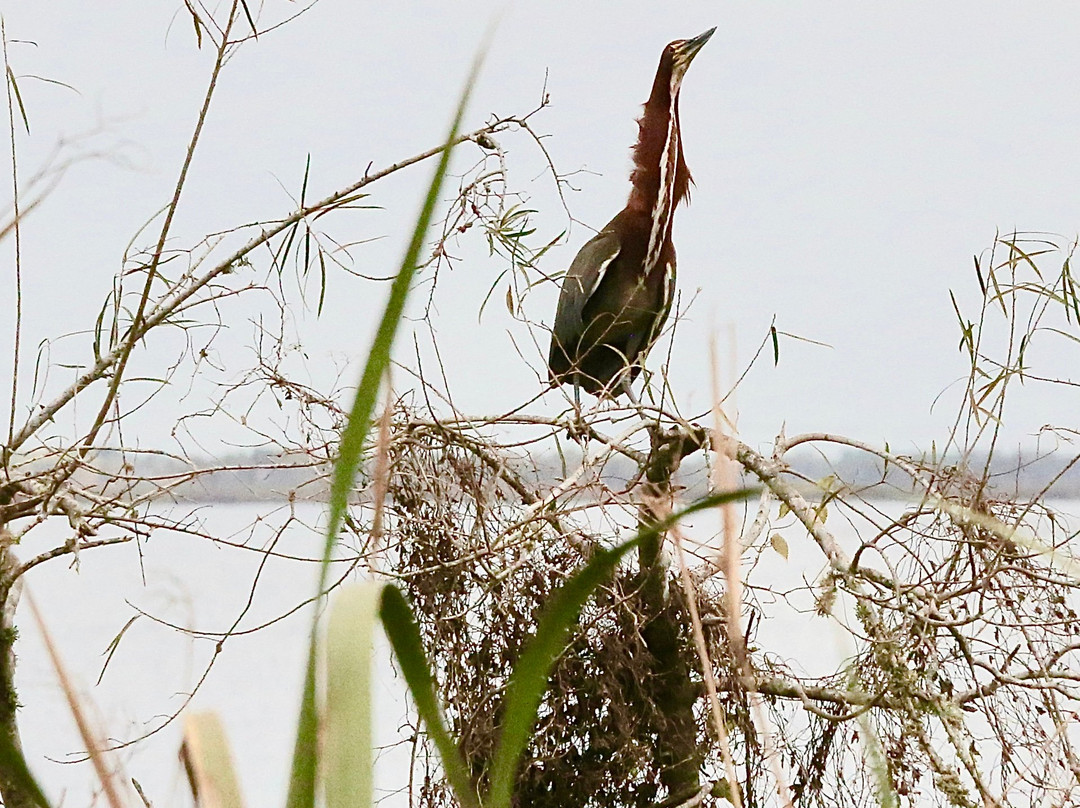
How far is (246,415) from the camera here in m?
0.83

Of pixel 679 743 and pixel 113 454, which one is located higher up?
pixel 113 454

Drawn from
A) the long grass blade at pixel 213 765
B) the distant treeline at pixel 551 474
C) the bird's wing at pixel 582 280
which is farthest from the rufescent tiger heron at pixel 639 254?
the long grass blade at pixel 213 765

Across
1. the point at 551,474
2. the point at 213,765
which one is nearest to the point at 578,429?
the point at 551,474

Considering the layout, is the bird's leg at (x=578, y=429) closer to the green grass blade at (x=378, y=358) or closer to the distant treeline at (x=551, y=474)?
the distant treeline at (x=551, y=474)

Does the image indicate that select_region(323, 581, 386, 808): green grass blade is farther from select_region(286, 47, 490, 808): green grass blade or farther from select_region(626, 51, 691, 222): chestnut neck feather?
select_region(626, 51, 691, 222): chestnut neck feather

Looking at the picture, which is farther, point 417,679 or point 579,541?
point 579,541

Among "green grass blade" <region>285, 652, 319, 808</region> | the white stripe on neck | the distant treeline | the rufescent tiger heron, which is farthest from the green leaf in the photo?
the white stripe on neck

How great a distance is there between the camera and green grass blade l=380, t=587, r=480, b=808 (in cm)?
22

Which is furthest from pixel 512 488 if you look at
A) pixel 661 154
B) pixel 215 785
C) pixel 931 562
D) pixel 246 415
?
pixel 215 785

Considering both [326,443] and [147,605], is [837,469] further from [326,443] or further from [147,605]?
[147,605]

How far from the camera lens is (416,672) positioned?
223 millimetres

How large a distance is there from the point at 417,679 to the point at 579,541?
62cm

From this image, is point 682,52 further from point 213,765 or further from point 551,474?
point 213,765

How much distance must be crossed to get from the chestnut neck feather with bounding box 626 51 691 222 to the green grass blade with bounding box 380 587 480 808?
1.06m
